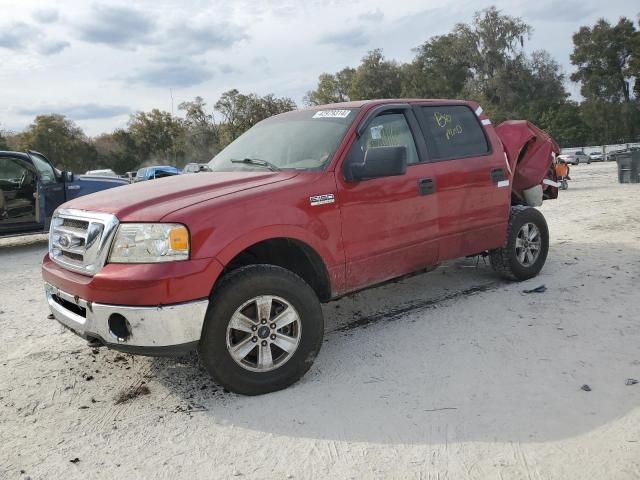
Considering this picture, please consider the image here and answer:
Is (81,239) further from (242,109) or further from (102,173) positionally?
(242,109)

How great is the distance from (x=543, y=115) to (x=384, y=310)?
207ft

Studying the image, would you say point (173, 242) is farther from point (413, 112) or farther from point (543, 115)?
point (543, 115)

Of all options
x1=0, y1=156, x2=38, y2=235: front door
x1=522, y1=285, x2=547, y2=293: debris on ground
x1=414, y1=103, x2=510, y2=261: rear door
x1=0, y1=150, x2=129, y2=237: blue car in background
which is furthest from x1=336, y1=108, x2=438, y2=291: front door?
x1=0, y1=156, x2=38, y2=235: front door

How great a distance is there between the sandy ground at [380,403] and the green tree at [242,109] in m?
44.7

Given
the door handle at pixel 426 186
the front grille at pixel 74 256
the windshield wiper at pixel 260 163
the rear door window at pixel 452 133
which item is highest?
the rear door window at pixel 452 133

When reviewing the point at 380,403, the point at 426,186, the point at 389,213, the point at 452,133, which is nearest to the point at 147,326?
the point at 380,403

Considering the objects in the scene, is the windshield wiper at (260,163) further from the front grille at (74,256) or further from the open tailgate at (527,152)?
the open tailgate at (527,152)

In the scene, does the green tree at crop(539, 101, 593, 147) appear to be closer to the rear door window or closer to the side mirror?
the rear door window

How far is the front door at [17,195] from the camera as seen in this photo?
9251 mm

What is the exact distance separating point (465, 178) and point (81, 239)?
310cm

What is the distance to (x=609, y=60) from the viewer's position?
6419 cm

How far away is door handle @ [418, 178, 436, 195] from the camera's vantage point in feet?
14.1

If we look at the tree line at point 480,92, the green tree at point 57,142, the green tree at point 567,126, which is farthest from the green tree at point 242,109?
the green tree at point 567,126

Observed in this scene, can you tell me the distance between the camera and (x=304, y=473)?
8.39 feet
